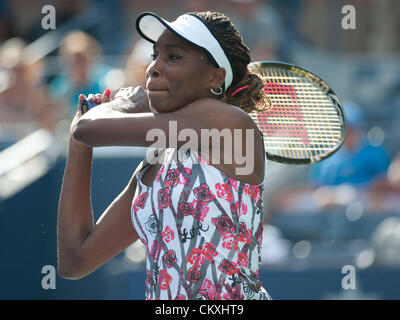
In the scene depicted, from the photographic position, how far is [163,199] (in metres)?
2.14

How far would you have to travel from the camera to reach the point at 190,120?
2109 mm

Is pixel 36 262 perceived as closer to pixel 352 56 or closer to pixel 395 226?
pixel 395 226

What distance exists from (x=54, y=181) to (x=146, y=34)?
108 inches

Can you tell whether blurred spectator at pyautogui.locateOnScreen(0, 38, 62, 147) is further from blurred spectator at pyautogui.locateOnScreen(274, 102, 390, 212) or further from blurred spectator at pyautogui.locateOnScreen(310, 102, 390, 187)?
blurred spectator at pyautogui.locateOnScreen(310, 102, 390, 187)

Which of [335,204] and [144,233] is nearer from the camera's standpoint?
[144,233]

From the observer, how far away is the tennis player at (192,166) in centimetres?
211

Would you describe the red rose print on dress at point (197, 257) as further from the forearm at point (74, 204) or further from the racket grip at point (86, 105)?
the racket grip at point (86, 105)

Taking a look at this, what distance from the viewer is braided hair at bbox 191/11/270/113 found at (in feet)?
7.23

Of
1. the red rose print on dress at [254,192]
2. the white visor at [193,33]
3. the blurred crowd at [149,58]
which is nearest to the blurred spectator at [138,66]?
the blurred crowd at [149,58]

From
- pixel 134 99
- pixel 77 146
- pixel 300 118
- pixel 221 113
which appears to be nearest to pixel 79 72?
pixel 300 118

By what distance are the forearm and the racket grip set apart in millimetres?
101

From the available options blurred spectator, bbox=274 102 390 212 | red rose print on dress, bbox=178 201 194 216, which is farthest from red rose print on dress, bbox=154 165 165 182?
blurred spectator, bbox=274 102 390 212
